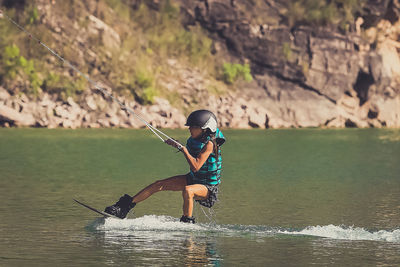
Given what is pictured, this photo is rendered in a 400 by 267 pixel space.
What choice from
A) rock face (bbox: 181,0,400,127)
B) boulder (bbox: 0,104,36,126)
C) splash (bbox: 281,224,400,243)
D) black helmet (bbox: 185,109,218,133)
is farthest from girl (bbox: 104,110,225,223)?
rock face (bbox: 181,0,400,127)

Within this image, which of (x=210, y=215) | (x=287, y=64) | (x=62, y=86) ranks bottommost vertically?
(x=210, y=215)

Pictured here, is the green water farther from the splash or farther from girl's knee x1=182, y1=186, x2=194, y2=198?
girl's knee x1=182, y1=186, x2=194, y2=198

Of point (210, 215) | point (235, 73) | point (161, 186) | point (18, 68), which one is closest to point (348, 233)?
point (161, 186)

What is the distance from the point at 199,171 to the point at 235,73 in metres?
74.3

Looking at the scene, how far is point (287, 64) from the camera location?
93875mm

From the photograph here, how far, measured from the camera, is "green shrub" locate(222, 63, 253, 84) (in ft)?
296

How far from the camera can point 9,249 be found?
47.0ft

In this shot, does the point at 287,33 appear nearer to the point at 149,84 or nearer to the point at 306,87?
the point at 306,87

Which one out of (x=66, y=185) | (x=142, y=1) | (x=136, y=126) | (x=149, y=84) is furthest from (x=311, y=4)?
(x=66, y=185)

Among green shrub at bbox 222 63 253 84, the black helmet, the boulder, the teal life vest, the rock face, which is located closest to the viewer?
the black helmet

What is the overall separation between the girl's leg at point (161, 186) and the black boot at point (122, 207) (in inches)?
4.6

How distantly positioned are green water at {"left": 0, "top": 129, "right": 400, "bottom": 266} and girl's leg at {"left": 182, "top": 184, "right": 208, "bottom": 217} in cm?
36

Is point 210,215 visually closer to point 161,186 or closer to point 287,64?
point 161,186

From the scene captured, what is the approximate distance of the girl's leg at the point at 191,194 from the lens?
1664 cm
